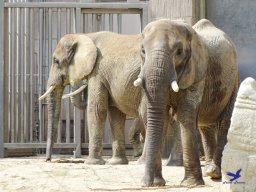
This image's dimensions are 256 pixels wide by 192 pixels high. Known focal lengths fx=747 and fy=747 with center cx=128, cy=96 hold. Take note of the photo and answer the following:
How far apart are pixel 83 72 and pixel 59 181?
3.27 m

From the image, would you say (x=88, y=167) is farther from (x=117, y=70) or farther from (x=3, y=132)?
(x=3, y=132)

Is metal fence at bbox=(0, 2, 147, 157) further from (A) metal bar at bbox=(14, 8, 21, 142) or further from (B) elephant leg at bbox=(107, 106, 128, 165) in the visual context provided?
(B) elephant leg at bbox=(107, 106, 128, 165)

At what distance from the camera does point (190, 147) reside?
7070 millimetres

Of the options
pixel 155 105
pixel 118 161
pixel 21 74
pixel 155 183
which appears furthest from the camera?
pixel 21 74

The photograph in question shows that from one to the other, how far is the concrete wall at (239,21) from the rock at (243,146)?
637cm

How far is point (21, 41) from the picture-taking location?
40.2 ft

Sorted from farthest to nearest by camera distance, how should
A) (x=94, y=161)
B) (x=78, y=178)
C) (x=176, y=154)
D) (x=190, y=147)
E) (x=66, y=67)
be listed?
(x=66, y=67) < (x=94, y=161) < (x=176, y=154) < (x=78, y=178) < (x=190, y=147)

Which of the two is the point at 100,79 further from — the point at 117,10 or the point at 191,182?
the point at 191,182

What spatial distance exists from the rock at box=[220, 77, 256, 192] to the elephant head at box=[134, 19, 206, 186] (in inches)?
43.3

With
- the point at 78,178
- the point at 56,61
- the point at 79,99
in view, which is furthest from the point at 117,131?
the point at 78,178

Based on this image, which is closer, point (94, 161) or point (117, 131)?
point (94, 161)

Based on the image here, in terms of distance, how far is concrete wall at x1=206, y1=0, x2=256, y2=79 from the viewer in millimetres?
11891

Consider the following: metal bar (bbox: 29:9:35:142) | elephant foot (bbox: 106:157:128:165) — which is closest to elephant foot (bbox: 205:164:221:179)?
elephant foot (bbox: 106:157:128:165)

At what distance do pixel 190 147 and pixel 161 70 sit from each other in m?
0.88
